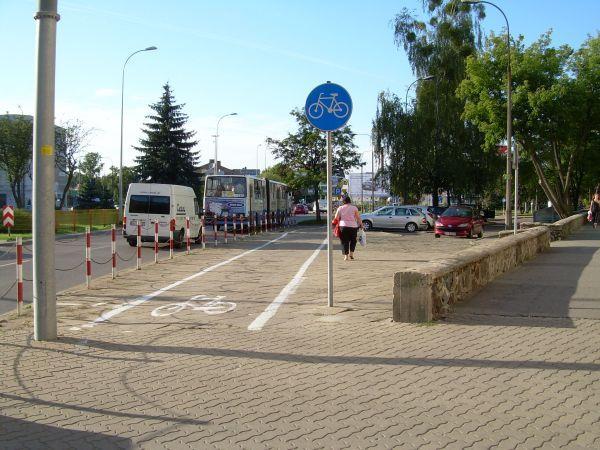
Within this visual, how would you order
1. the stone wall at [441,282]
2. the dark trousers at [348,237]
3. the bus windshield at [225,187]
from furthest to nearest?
the bus windshield at [225,187], the dark trousers at [348,237], the stone wall at [441,282]

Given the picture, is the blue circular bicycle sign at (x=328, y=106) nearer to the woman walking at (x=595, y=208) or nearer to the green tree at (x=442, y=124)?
the woman walking at (x=595, y=208)

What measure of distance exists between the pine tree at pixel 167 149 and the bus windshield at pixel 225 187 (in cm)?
2442

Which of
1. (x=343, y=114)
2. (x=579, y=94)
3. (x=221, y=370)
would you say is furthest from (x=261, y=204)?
(x=221, y=370)

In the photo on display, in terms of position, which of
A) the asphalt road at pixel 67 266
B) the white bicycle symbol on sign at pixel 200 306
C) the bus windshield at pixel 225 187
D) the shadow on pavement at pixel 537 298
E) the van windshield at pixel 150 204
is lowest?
the asphalt road at pixel 67 266

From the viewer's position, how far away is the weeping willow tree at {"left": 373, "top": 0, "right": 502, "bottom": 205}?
4150 centimetres

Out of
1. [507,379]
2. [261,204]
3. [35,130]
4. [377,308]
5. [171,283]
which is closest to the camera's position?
[507,379]

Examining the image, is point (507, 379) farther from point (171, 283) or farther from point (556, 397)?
point (171, 283)

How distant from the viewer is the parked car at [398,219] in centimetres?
3538

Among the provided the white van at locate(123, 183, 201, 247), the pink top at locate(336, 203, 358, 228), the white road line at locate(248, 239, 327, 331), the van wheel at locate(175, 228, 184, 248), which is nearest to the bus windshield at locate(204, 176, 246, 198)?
the van wheel at locate(175, 228, 184, 248)

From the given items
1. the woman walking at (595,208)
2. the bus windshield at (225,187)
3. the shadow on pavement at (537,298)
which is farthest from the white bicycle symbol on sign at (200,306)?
the woman walking at (595,208)

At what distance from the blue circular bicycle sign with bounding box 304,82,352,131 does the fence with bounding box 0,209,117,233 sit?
940 inches

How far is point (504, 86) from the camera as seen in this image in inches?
1276

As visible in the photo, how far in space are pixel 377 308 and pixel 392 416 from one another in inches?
167

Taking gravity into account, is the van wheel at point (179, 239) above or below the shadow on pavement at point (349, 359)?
above
